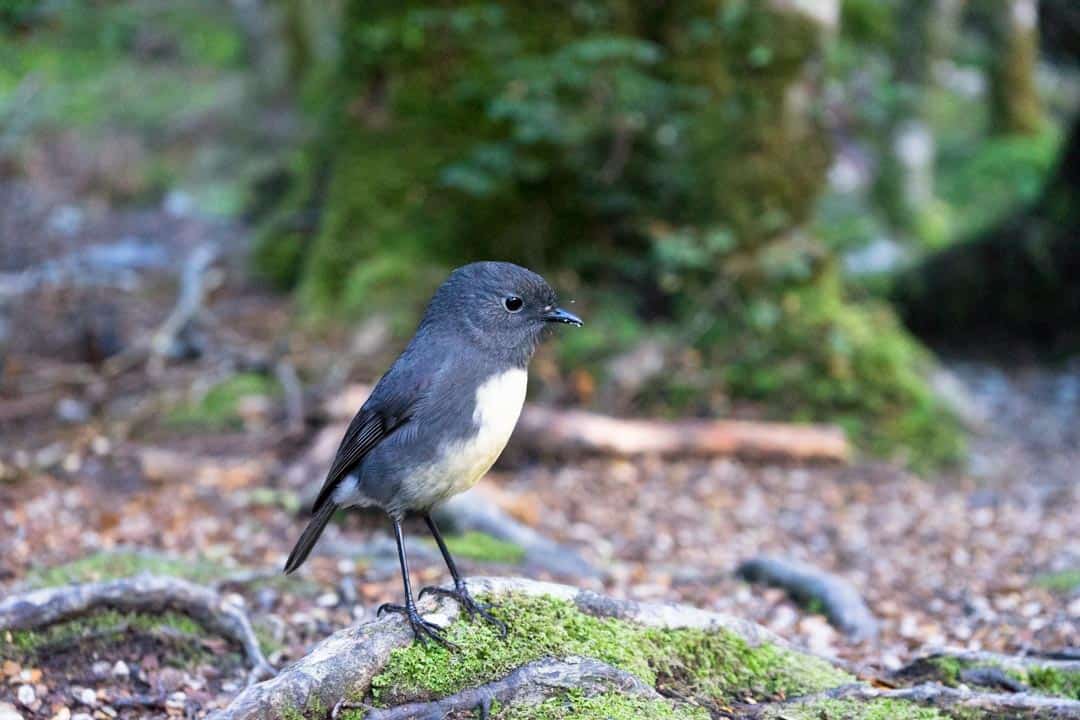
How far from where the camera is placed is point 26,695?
3410mm

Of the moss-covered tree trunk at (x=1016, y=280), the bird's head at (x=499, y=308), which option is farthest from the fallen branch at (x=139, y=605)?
the moss-covered tree trunk at (x=1016, y=280)

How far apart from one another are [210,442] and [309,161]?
4245 mm

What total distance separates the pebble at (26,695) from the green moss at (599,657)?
4.01ft

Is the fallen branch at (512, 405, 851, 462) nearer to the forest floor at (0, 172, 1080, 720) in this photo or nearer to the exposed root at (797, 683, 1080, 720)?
the forest floor at (0, 172, 1080, 720)

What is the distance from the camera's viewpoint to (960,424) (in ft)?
27.4

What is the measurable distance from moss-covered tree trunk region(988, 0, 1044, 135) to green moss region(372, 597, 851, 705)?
16738 millimetres

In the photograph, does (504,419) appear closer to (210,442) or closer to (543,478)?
(543,478)

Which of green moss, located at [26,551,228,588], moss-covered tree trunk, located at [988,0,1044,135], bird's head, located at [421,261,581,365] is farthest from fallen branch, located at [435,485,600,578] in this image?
moss-covered tree trunk, located at [988,0,1044,135]

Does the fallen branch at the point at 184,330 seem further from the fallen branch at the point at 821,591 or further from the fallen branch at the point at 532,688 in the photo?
the fallen branch at the point at 532,688

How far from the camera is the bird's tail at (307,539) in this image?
12.0 ft

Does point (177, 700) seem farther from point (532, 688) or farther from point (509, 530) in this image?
point (509, 530)

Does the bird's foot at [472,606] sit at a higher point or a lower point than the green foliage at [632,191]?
lower

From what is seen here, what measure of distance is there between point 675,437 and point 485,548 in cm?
265

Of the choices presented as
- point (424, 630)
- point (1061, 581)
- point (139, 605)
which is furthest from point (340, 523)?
point (1061, 581)
